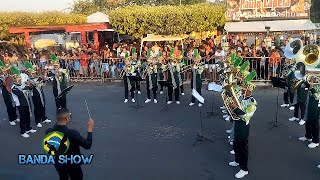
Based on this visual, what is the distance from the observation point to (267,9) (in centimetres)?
2180

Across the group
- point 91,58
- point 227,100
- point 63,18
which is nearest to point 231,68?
point 227,100

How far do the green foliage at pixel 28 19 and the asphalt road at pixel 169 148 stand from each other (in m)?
14.6

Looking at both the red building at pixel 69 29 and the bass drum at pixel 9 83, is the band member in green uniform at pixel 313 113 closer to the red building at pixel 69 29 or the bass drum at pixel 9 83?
the bass drum at pixel 9 83

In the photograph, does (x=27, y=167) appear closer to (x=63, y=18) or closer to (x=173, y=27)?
(x=173, y=27)

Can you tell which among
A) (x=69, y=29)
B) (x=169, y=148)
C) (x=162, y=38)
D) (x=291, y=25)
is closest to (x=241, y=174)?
(x=169, y=148)

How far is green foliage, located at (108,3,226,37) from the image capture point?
20.6 m

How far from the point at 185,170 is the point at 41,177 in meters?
→ 3.09

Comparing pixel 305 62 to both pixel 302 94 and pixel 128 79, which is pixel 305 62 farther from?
pixel 128 79

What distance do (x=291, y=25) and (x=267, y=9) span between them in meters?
2.32

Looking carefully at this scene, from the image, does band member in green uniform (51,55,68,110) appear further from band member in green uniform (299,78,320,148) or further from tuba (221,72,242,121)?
band member in green uniform (299,78,320,148)

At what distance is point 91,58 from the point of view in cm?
1781

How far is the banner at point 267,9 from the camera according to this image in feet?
69.9

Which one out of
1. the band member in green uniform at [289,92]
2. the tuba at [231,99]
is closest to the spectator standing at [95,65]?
the band member in green uniform at [289,92]

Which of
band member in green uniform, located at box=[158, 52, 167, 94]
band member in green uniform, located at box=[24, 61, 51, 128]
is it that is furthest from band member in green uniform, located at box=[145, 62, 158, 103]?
band member in green uniform, located at box=[24, 61, 51, 128]
